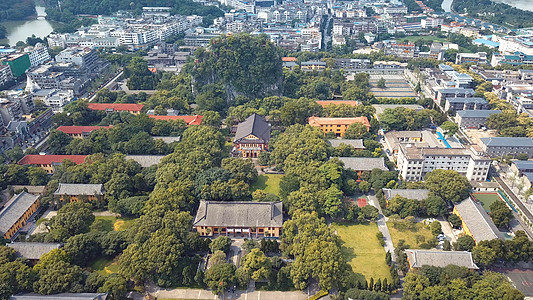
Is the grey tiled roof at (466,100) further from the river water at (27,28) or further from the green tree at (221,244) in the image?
the river water at (27,28)

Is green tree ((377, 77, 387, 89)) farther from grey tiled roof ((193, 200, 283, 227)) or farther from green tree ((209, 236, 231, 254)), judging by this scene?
green tree ((209, 236, 231, 254))

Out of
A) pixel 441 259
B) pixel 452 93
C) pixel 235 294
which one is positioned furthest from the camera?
pixel 452 93

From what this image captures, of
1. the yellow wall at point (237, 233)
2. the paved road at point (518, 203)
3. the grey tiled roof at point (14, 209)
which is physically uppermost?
the grey tiled roof at point (14, 209)

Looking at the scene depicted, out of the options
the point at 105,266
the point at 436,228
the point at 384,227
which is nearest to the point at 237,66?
the point at 384,227

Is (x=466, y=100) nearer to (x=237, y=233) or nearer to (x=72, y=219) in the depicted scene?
(x=237, y=233)

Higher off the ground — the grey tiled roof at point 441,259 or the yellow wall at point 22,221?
the grey tiled roof at point 441,259

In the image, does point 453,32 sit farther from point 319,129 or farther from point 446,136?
point 319,129

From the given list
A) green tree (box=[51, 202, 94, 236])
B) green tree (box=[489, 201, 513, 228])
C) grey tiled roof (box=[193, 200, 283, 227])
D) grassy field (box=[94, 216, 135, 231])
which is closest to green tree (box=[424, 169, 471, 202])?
green tree (box=[489, 201, 513, 228])

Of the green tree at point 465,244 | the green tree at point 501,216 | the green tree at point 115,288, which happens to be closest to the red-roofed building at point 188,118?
the green tree at point 115,288
